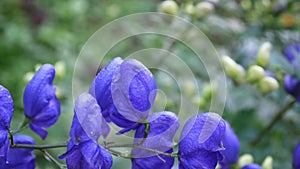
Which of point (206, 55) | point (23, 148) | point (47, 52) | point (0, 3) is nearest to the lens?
point (23, 148)

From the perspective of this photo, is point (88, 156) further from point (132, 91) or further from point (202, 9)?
point (202, 9)

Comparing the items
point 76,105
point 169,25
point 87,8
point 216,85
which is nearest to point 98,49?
point 169,25

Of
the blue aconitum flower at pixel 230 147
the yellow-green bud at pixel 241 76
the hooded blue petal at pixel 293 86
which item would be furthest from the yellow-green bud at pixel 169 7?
the blue aconitum flower at pixel 230 147

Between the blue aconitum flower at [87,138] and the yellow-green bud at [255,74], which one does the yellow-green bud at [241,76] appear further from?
the blue aconitum flower at [87,138]

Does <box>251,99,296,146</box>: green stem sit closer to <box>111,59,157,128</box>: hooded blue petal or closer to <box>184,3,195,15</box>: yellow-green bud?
<box>184,3,195,15</box>: yellow-green bud

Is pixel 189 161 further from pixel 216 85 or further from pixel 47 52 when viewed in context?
pixel 47 52

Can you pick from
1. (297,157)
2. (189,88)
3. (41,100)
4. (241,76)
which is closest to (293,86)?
(241,76)
